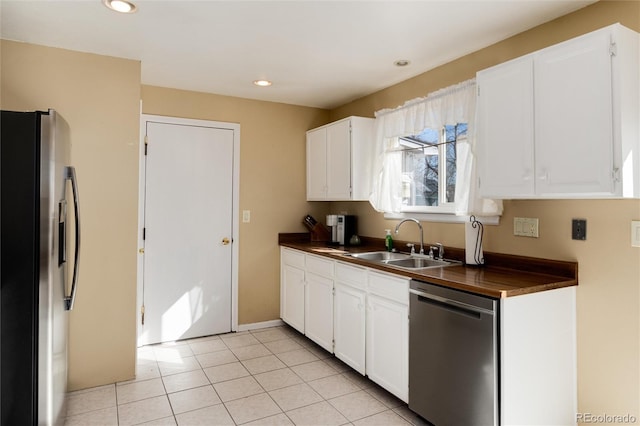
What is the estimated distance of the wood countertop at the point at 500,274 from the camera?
77.5 inches

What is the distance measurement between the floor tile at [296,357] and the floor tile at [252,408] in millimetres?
588

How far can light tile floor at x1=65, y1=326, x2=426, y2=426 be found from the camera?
95.8 inches

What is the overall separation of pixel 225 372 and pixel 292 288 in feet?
3.67

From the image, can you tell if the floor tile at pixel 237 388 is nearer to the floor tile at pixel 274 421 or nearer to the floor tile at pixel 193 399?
the floor tile at pixel 193 399

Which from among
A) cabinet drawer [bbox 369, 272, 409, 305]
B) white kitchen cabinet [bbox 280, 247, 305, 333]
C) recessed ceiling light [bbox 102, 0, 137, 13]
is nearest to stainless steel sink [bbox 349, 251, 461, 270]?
cabinet drawer [bbox 369, 272, 409, 305]

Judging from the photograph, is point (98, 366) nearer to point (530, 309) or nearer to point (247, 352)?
point (247, 352)

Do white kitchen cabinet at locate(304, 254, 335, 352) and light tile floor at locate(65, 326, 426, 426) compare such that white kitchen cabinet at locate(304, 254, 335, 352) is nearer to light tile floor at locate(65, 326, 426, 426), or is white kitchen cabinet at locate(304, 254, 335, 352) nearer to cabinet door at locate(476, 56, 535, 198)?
light tile floor at locate(65, 326, 426, 426)

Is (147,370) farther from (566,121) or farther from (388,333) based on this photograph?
(566,121)

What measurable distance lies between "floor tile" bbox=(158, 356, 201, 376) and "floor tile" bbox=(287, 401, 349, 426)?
1101 millimetres

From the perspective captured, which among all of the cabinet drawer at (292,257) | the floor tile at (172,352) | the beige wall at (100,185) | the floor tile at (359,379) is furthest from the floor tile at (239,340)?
the floor tile at (359,379)

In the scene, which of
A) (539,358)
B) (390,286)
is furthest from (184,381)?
(539,358)

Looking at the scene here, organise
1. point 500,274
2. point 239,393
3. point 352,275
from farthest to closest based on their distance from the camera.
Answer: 1. point 352,275
2. point 239,393
3. point 500,274

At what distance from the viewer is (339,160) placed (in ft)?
12.4

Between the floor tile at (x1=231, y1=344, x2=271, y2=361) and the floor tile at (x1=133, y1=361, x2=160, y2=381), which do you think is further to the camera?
the floor tile at (x1=231, y1=344, x2=271, y2=361)
